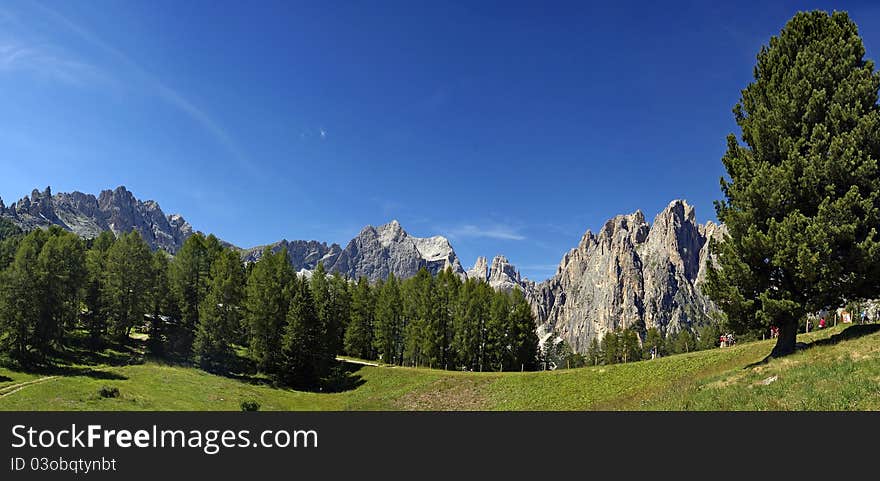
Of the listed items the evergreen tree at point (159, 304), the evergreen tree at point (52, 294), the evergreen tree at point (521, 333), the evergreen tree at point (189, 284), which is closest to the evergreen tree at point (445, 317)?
the evergreen tree at point (521, 333)

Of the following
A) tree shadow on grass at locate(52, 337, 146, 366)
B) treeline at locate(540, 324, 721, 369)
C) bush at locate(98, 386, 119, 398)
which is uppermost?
tree shadow on grass at locate(52, 337, 146, 366)

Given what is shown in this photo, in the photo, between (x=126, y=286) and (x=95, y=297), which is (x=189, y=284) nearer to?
(x=126, y=286)

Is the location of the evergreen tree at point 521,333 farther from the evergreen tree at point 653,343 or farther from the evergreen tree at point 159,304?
the evergreen tree at point 653,343

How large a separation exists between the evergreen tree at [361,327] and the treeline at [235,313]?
21cm

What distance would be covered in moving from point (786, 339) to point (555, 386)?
1980cm

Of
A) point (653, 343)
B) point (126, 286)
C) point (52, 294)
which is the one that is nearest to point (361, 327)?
point (126, 286)

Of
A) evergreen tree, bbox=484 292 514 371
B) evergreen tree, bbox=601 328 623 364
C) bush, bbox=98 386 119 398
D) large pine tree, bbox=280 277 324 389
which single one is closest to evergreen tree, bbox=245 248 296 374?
large pine tree, bbox=280 277 324 389

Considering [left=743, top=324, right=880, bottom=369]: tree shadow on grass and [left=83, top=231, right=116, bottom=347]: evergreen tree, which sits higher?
[left=83, top=231, right=116, bottom=347]: evergreen tree

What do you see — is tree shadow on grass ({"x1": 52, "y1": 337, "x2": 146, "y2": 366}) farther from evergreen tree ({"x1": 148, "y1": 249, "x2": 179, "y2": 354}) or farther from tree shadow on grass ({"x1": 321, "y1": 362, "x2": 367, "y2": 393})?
tree shadow on grass ({"x1": 321, "y1": 362, "x2": 367, "y2": 393})

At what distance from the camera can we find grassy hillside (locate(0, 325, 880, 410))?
1717cm

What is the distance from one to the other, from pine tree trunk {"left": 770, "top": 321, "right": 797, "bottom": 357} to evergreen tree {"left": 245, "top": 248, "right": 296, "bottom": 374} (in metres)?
56.4
